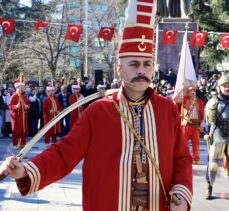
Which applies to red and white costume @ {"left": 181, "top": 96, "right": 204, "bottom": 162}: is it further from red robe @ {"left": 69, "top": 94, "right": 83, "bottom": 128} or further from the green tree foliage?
the green tree foliage

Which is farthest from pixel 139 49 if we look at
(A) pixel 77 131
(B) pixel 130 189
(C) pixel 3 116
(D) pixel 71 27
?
(D) pixel 71 27

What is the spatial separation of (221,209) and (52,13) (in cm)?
3173

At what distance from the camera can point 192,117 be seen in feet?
39.1

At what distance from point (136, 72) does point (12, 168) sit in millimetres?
1047

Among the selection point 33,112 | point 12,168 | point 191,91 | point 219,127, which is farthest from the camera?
point 33,112

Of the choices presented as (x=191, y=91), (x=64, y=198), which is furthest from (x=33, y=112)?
(x=64, y=198)

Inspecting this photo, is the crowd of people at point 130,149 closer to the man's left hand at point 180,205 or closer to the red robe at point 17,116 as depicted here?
the man's left hand at point 180,205

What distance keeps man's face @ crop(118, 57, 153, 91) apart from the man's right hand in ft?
3.01

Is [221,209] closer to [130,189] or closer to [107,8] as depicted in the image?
[130,189]

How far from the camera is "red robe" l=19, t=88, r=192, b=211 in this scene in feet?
11.8

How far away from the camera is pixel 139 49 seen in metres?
3.80

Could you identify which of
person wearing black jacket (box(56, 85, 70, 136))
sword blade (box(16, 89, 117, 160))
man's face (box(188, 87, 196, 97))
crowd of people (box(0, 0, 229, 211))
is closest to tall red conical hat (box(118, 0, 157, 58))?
crowd of people (box(0, 0, 229, 211))

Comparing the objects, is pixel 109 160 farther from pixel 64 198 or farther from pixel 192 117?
pixel 192 117

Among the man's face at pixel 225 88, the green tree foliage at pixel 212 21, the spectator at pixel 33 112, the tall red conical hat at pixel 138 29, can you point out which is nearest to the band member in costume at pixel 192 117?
the man's face at pixel 225 88
